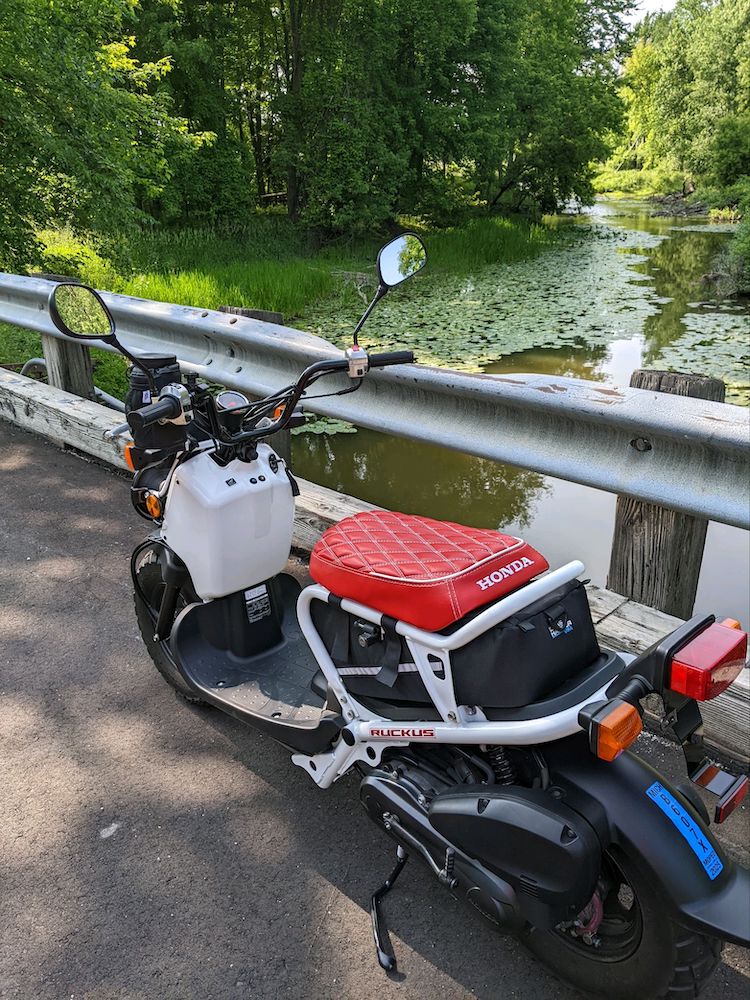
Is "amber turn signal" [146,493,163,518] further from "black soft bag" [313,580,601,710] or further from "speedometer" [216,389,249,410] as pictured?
"black soft bag" [313,580,601,710]

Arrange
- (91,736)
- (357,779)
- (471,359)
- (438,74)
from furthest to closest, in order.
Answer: (438,74)
(471,359)
(91,736)
(357,779)

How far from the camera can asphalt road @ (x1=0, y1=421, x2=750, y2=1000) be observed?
5.87 feet

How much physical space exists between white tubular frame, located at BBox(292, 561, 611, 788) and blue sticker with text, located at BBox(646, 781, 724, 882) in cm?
21

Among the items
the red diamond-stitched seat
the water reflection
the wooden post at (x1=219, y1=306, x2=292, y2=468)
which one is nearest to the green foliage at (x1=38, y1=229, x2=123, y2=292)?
the water reflection

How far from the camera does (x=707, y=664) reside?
142cm

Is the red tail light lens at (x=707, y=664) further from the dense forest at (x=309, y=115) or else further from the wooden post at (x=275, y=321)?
the dense forest at (x=309, y=115)

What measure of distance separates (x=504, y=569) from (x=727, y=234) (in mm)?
25958

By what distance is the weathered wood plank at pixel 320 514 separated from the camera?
2.32 m

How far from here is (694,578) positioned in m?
2.65

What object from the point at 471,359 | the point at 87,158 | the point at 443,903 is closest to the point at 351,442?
the point at 471,359

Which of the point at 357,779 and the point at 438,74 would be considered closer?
the point at 357,779

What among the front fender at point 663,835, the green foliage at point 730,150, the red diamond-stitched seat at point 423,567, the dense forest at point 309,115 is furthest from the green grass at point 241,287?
the green foliage at point 730,150

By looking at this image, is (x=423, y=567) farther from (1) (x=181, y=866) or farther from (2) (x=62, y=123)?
(2) (x=62, y=123)

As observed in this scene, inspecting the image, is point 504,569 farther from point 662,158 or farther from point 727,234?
point 662,158
